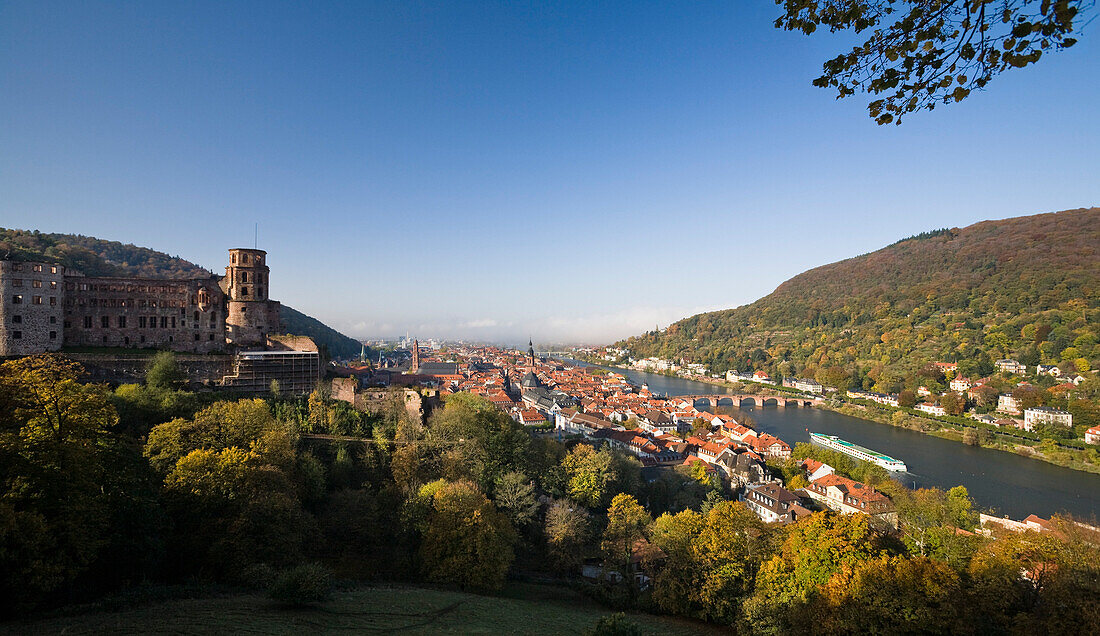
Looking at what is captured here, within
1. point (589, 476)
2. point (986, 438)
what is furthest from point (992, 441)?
point (589, 476)

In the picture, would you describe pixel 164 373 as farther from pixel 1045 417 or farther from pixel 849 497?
pixel 1045 417

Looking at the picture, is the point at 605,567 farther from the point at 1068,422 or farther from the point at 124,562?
the point at 1068,422

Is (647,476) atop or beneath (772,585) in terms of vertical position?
beneath

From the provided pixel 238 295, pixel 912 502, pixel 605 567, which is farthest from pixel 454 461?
pixel 912 502

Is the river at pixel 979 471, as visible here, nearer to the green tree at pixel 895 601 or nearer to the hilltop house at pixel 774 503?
the hilltop house at pixel 774 503

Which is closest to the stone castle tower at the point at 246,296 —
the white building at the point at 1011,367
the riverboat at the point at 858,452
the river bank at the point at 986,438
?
the riverboat at the point at 858,452

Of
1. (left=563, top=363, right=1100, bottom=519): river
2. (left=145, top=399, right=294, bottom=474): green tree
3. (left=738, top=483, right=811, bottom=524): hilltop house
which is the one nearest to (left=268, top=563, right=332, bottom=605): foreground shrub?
(left=145, top=399, right=294, bottom=474): green tree
